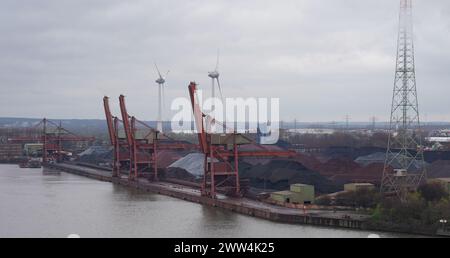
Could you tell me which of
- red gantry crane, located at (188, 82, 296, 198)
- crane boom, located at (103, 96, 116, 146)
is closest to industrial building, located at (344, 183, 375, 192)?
red gantry crane, located at (188, 82, 296, 198)

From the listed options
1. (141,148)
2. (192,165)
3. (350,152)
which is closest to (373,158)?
(350,152)

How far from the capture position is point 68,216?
1166 cm

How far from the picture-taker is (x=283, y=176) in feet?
50.4

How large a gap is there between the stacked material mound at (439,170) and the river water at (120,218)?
239 inches

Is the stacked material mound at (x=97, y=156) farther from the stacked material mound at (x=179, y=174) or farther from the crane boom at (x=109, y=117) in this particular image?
the stacked material mound at (x=179, y=174)

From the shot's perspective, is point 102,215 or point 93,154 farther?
point 93,154

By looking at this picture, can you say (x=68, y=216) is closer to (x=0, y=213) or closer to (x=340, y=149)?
(x=0, y=213)

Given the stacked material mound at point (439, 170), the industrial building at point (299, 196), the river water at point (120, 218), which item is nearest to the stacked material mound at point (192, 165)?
the river water at point (120, 218)

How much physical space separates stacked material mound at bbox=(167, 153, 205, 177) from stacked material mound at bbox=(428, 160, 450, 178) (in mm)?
6560

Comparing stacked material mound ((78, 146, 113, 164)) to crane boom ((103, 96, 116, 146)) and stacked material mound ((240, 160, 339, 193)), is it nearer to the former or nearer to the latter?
crane boom ((103, 96, 116, 146))
